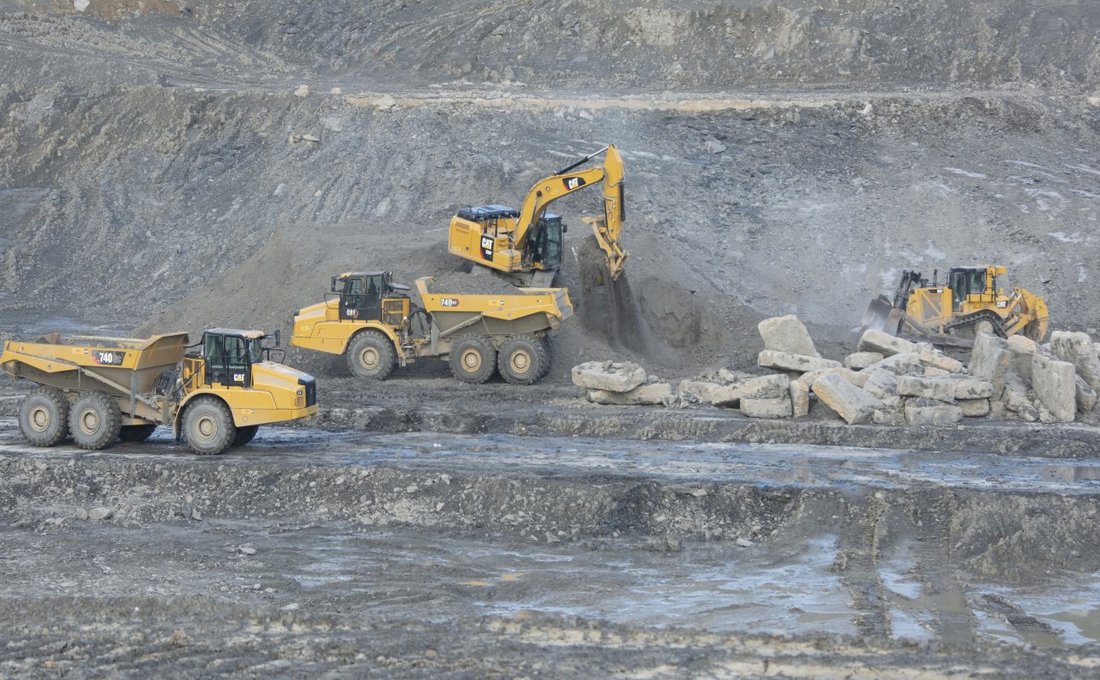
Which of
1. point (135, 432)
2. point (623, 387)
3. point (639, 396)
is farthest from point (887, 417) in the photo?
point (135, 432)

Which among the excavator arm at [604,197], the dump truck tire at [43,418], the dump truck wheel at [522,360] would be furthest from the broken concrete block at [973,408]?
the dump truck tire at [43,418]

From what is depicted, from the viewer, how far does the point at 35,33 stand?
37.9 meters

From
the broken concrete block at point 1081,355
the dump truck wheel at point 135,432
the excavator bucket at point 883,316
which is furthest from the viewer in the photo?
the excavator bucket at point 883,316

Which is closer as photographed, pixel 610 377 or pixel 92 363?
Result: pixel 92 363

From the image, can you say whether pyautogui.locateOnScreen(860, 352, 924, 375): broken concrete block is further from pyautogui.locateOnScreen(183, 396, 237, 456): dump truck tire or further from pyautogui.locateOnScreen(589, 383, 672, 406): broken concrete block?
pyautogui.locateOnScreen(183, 396, 237, 456): dump truck tire

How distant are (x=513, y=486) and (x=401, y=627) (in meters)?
3.72

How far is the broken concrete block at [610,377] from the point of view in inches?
771

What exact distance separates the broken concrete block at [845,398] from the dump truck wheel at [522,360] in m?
4.27

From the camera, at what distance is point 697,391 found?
19.8m

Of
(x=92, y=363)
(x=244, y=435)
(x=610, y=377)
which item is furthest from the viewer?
(x=610, y=377)

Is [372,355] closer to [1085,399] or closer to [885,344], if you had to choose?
[885,344]

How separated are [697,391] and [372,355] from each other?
5.10 m

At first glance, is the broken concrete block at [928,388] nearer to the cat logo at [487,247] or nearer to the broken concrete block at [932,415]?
the broken concrete block at [932,415]

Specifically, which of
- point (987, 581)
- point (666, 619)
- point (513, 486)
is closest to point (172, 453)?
point (513, 486)
